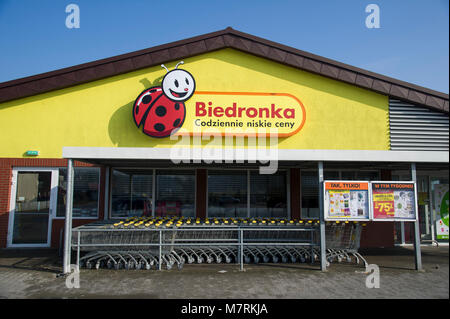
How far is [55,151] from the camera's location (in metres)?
9.37

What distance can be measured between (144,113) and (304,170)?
536 centimetres

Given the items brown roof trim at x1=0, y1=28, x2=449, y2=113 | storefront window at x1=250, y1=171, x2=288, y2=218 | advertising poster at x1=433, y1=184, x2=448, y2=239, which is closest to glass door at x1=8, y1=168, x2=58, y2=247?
brown roof trim at x1=0, y1=28, x2=449, y2=113

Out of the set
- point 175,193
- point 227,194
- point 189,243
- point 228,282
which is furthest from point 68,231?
point 227,194

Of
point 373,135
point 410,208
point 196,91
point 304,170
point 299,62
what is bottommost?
point 410,208

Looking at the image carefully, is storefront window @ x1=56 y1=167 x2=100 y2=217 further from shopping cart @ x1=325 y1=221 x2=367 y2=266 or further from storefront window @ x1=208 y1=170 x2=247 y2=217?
shopping cart @ x1=325 y1=221 x2=367 y2=266

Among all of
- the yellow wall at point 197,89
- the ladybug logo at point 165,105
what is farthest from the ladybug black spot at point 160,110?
the yellow wall at point 197,89

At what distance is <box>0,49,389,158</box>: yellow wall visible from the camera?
30.1 ft

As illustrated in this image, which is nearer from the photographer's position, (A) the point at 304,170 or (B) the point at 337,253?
(B) the point at 337,253

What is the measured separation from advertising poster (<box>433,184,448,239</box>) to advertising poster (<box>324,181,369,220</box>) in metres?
5.52

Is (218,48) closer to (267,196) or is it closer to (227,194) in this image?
(227,194)

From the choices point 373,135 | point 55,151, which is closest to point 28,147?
point 55,151
